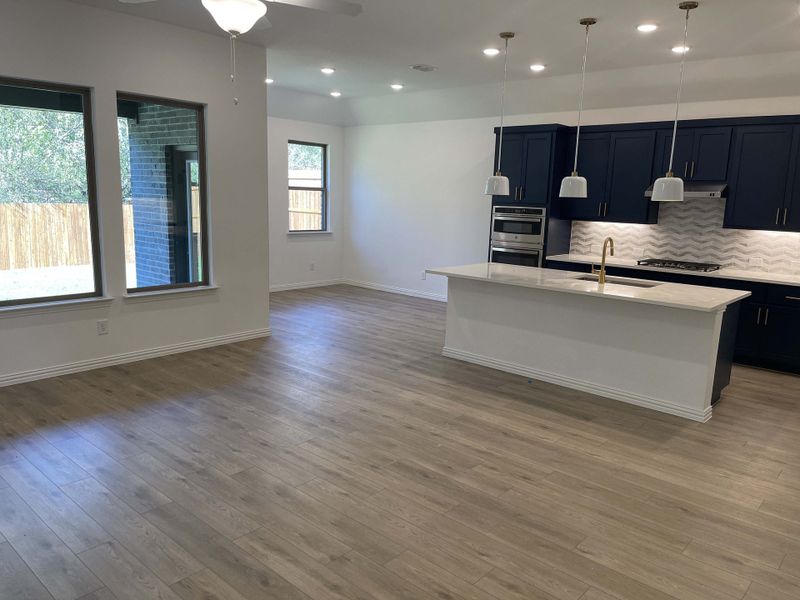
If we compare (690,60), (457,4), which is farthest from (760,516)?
(690,60)

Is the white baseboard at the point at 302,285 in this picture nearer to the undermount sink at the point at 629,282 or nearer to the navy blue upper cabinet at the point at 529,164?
the navy blue upper cabinet at the point at 529,164

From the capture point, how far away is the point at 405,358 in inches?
216

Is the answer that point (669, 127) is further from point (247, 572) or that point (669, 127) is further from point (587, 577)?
point (247, 572)

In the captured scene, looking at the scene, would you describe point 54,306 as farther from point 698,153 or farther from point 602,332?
point 698,153

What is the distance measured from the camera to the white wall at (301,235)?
8.64 m

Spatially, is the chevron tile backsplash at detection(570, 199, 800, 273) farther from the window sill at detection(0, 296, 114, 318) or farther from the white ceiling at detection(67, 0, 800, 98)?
the window sill at detection(0, 296, 114, 318)

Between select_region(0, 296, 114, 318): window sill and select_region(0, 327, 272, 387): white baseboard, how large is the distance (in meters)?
0.46

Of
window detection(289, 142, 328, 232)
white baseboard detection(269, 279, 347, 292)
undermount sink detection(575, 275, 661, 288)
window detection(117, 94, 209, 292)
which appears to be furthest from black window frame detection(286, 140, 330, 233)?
undermount sink detection(575, 275, 661, 288)

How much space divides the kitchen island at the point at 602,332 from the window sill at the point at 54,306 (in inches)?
120

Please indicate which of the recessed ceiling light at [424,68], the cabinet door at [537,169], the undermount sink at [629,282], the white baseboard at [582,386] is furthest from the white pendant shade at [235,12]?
the cabinet door at [537,169]

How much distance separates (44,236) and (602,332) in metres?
4.55

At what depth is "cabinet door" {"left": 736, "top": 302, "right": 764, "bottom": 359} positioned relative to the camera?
5.43 meters

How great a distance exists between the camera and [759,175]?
5523mm

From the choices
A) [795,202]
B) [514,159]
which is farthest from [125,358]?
[795,202]
